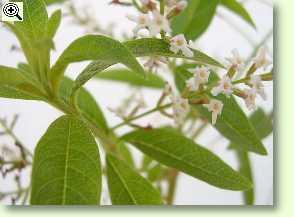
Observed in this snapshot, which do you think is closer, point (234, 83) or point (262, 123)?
point (234, 83)

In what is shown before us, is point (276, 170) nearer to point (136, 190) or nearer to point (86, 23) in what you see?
point (136, 190)

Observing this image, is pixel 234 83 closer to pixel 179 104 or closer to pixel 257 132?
pixel 179 104

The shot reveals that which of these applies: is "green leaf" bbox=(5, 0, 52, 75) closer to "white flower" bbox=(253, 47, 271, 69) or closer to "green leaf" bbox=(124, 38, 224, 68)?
"green leaf" bbox=(124, 38, 224, 68)

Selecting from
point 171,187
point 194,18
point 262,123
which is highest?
point 194,18

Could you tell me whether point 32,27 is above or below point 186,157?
above

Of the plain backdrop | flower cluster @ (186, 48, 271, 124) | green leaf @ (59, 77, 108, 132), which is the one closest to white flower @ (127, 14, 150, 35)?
flower cluster @ (186, 48, 271, 124)

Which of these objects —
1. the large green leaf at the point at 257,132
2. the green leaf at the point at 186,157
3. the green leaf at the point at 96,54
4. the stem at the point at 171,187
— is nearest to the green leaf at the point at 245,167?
the large green leaf at the point at 257,132

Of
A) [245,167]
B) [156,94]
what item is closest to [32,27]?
[245,167]
